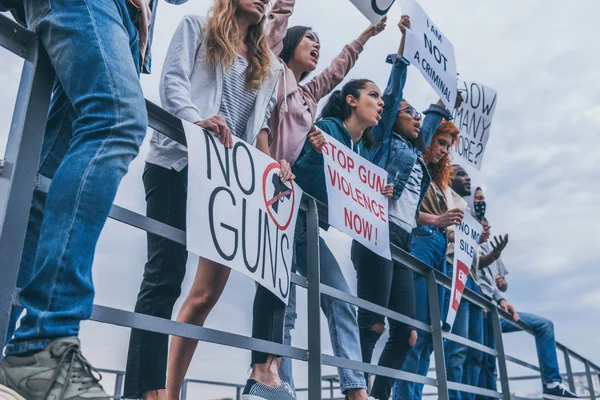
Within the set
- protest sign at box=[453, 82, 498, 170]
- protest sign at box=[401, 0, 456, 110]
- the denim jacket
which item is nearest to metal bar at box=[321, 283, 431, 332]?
the denim jacket

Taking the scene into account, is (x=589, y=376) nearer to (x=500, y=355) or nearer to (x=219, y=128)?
(x=500, y=355)

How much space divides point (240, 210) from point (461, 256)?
89.5 inches

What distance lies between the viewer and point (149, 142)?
221 cm

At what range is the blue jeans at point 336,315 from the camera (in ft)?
8.76

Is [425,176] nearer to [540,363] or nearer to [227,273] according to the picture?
[227,273]

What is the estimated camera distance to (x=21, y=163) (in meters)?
1.40

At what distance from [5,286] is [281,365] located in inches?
54.2

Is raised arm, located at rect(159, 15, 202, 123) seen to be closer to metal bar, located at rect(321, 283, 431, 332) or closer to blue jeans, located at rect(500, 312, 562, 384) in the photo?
metal bar, located at rect(321, 283, 431, 332)

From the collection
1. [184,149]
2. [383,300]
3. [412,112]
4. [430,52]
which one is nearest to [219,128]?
[184,149]

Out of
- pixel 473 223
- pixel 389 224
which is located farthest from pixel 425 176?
pixel 473 223

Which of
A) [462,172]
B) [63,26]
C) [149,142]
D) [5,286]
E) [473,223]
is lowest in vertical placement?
[5,286]

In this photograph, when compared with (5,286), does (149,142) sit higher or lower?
higher

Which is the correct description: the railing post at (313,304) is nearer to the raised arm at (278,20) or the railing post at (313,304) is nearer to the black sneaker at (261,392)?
the black sneaker at (261,392)

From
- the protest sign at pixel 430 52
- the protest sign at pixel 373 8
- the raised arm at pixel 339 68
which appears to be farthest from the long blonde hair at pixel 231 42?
the protest sign at pixel 430 52
